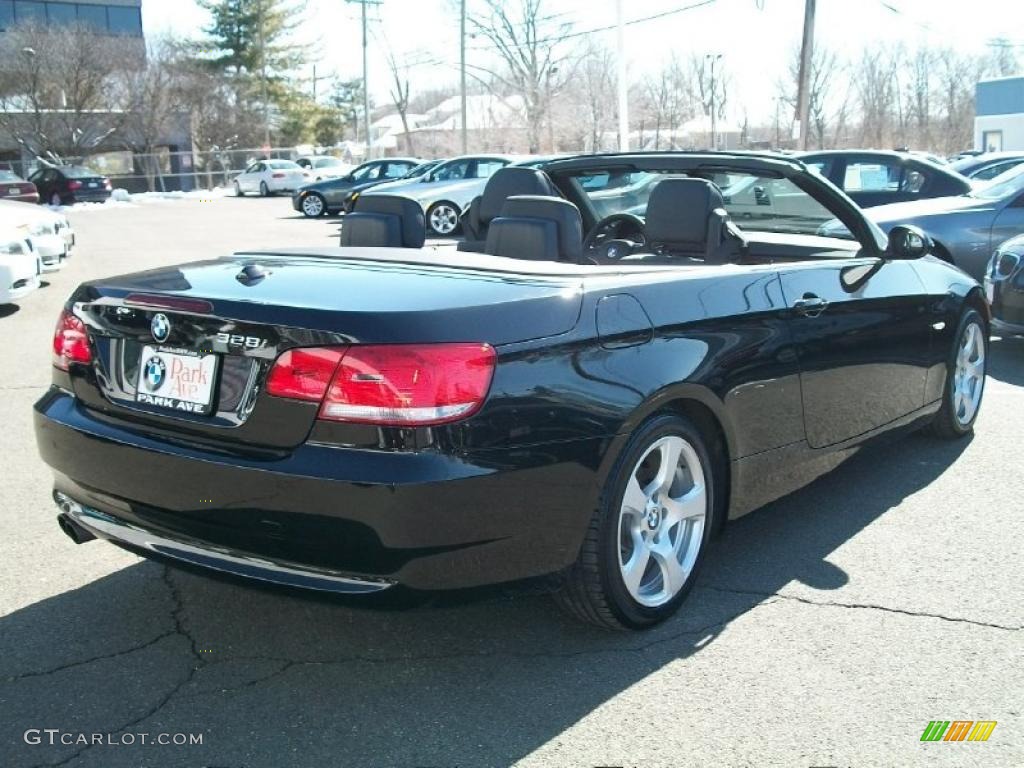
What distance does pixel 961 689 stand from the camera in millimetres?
3123

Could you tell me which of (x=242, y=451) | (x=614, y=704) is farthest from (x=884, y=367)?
(x=242, y=451)

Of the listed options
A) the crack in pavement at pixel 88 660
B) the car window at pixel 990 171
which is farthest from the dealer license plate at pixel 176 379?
the car window at pixel 990 171

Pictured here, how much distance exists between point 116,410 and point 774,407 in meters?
2.30

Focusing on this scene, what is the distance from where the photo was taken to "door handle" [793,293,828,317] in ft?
13.5

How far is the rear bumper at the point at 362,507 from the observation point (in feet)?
9.14

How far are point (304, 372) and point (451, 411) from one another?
1.37 feet

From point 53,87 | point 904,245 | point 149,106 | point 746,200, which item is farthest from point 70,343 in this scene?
point 149,106

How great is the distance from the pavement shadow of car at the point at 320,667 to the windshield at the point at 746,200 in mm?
2111

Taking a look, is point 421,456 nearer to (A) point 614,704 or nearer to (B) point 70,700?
(A) point 614,704

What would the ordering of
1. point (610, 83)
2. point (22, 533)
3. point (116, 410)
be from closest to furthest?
point (116, 410), point (22, 533), point (610, 83)

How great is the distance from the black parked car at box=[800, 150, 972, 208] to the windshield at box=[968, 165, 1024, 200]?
1.63 metres

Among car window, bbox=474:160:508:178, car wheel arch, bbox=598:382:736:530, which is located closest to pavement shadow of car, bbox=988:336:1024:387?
car wheel arch, bbox=598:382:736:530

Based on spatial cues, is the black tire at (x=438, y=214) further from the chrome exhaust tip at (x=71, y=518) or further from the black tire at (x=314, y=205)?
the chrome exhaust tip at (x=71, y=518)

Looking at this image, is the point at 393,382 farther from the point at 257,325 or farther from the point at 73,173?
the point at 73,173
